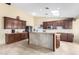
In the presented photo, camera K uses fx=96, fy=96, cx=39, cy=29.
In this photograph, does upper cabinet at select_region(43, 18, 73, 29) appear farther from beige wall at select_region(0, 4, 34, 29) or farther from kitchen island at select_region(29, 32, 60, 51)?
kitchen island at select_region(29, 32, 60, 51)

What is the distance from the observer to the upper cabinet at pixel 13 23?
11.4 feet

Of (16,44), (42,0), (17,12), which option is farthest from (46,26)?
(16,44)

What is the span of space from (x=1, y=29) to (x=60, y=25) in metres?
2.39

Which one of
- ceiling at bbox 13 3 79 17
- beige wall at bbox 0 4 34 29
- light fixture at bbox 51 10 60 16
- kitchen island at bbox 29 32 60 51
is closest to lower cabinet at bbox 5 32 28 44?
beige wall at bbox 0 4 34 29

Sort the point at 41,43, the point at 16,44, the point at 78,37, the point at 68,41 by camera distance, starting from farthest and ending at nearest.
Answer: the point at 41,43 → the point at 16,44 → the point at 68,41 → the point at 78,37

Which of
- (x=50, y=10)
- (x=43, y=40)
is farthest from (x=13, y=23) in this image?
(x=43, y=40)

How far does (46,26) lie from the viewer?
126 inches

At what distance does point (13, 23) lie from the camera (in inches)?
146

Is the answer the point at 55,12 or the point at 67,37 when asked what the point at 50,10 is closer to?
the point at 55,12

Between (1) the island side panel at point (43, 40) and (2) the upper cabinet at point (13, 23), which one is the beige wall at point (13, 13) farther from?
(1) the island side panel at point (43, 40)

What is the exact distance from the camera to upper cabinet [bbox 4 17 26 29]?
346 cm

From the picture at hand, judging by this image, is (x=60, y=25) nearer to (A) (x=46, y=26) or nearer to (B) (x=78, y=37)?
(A) (x=46, y=26)

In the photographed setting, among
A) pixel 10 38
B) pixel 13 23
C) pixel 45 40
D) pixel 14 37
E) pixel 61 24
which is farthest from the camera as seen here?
pixel 45 40
